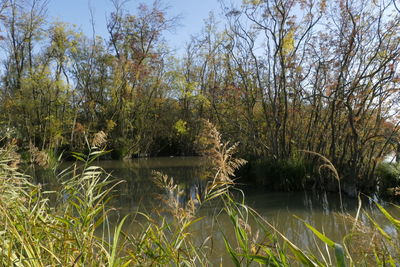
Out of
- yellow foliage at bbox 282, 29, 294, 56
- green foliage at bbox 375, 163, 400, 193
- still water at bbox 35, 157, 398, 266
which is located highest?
yellow foliage at bbox 282, 29, 294, 56

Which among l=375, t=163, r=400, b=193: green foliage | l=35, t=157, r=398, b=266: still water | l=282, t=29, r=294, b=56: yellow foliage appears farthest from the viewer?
l=282, t=29, r=294, b=56: yellow foliage

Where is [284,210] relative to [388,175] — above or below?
below

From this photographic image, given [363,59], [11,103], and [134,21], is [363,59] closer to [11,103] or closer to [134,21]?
[134,21]

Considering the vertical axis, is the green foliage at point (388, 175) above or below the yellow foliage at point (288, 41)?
below

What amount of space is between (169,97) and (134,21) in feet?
24.7

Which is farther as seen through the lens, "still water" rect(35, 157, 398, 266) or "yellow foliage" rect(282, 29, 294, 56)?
"yellow foliage" rect(282, 29, 294, 56)

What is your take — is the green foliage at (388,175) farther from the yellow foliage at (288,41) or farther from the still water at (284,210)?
the yellow foliage at (288,41)

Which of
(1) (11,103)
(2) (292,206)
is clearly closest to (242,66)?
(2) (292,206)

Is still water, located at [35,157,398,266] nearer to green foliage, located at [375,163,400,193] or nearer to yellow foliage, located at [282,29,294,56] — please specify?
A: green foliage, located at [375,163,400,193]

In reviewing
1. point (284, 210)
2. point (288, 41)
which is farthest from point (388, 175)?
point (288, 41)

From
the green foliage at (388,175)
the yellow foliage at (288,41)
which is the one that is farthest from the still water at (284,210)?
the yellow foliage at (288,41)

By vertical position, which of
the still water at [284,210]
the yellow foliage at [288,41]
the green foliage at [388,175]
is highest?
the yellow foliage at [288,41]

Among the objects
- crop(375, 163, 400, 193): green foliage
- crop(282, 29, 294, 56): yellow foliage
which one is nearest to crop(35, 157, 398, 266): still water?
crop(375, 163, 400, 193): green foliage

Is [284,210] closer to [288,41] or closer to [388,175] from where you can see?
[388,175]
